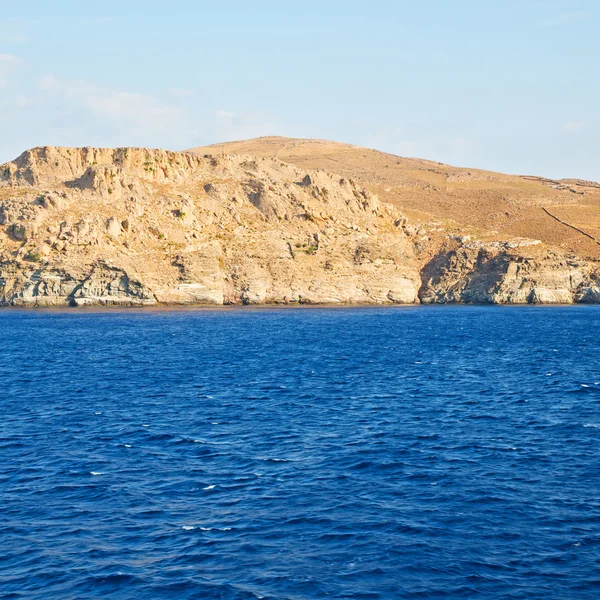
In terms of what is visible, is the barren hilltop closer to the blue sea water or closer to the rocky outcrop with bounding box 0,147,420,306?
the rocky outcrop with bounding box 0,147,420,306

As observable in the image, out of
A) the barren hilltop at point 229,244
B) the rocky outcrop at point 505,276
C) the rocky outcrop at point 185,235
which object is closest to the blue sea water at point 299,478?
the rocky outcrop at point 185,235

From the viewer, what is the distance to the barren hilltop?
120812mm

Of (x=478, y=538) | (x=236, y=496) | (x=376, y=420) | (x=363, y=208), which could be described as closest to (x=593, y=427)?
(x=376, y=420)

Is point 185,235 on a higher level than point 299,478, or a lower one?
higher

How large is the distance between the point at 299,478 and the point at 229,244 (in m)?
101

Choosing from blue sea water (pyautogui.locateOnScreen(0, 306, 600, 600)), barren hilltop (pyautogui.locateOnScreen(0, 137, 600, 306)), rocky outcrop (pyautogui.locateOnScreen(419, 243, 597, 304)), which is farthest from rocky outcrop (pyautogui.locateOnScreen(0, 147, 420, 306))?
blue sea water (pyautogui.locateOnScreen(0, 306, 600, 600))

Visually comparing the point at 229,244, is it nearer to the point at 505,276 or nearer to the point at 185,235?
the point at 185,235

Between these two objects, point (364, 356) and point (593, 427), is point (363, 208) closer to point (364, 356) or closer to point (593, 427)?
point (364, 356)

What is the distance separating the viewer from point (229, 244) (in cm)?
12988

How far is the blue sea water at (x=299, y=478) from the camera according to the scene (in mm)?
22219

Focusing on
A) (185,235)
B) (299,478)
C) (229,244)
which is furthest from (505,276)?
(299,478)

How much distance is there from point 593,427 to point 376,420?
36.5ft

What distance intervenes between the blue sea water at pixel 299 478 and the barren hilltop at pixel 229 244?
5704 centimetres

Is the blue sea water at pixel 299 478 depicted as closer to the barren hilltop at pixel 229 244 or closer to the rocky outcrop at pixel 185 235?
the rocky outcrop at pixel 185 235
